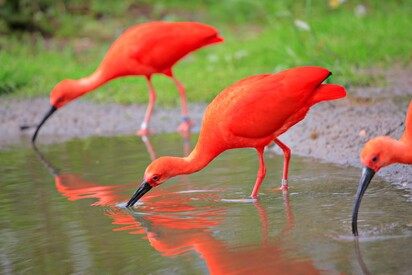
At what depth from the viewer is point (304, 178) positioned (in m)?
6.13

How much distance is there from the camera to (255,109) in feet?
18.5

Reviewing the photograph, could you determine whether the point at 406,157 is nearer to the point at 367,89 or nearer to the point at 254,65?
the point at 367,89

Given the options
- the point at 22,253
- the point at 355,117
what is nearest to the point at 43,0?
the point at 355,117

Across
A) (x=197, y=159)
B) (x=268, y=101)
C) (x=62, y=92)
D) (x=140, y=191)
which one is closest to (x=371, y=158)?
(x=268, y=101)

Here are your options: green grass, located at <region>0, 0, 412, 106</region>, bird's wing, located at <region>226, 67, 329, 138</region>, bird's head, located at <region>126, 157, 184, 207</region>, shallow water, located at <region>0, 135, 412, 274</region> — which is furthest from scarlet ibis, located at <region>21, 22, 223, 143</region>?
bird's head, located at <region>126, 157, 184, 207</region>

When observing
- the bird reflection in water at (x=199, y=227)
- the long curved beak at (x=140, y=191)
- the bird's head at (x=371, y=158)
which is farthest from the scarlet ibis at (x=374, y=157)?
the long curved beak at (x=140, y=191)

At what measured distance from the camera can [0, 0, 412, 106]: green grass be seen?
969 centimetres

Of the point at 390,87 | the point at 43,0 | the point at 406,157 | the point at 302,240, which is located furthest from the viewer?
the point at 43,0

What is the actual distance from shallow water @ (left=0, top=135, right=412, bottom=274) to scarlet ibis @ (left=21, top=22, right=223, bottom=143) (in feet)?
4.45

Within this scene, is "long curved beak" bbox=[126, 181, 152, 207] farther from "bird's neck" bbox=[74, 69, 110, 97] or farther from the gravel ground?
"bird's neck" bbox=[74, 69, 110, 97]

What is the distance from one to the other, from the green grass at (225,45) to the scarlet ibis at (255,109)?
2885 mm

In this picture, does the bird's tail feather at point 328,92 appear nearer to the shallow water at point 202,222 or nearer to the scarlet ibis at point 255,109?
the scarlet ibis at point 255,109

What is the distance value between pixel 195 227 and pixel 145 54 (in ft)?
12.3

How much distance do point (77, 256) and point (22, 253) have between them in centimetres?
35
